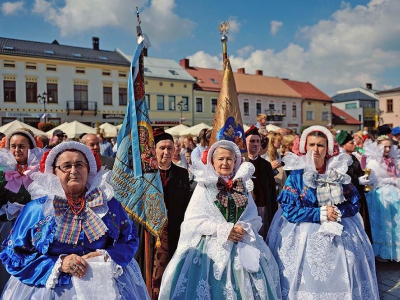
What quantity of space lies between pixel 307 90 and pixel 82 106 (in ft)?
86.4

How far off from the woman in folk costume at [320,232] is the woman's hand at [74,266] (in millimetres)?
1941

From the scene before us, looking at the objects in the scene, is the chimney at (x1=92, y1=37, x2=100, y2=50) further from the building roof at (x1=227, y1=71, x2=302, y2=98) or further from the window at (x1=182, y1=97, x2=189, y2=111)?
the building roof at (x1=227, y1=71, x2=302, y2=98)

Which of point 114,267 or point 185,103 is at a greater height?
point 185,103

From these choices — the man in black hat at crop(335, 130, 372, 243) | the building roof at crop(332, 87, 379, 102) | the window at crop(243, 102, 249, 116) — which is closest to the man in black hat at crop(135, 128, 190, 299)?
the man in black hat at crop(335, 130, 372, 243)

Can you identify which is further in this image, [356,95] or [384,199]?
[356,95]

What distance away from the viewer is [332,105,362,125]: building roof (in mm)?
43156

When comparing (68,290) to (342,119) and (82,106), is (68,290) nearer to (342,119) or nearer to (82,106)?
(82,106)

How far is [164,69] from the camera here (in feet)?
104

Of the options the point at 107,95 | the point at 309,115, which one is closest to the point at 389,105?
the point at 309,115

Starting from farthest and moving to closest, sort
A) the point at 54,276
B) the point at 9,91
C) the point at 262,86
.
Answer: the point at 262,86, the point at 9,91, the point at 54,276

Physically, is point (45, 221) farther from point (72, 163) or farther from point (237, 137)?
point (237, 137)

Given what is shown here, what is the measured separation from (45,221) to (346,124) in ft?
151

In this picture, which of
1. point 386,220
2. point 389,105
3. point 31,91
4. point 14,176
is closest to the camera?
point 14,176

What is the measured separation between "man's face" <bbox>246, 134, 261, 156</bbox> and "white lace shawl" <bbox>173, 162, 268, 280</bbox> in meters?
1.03
